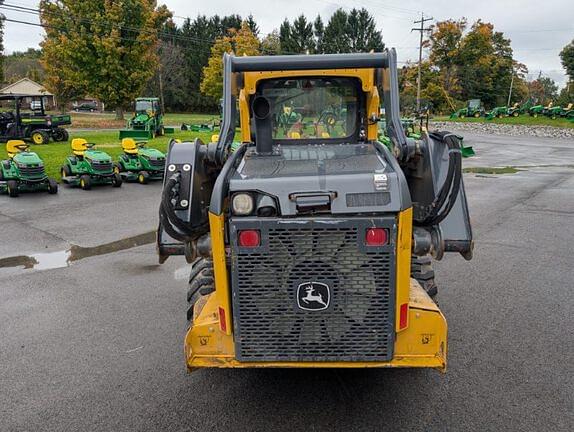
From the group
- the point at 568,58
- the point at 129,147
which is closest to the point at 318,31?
the point at 568,58

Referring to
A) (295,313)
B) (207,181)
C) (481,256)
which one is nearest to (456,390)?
(295,313)

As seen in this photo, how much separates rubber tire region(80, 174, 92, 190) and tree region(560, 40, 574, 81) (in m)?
63.6

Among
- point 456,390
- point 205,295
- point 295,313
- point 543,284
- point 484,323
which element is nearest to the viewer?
point 295,313

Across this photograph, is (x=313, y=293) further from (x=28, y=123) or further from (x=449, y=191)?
(x=28, y=123)

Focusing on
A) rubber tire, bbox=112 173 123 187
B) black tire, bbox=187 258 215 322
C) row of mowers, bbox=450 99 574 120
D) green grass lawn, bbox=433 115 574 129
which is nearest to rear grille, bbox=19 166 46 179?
rubber tire, bbox=112 173 123 187

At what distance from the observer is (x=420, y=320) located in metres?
3.45

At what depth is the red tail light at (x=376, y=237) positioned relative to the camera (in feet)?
10.3

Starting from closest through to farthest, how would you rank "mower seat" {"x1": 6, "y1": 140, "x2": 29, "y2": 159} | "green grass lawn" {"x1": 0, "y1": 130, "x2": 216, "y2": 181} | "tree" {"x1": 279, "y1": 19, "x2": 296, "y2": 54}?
"mower seat" {"x1": 6, "y1": 140, "x2": 29, "y2": 159} < "green grass lawn" {"x1": 0, "y1": 130, "x2": 216, "y2": 181} < "tree" {"x1": 279, "y1": 19, "x2": 296, "y2": 54}

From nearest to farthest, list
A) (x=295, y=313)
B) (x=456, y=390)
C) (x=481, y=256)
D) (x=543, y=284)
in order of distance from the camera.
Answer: (x=295, y=313), (x=456, y=390), (x=543, y=284), (x=481, y=256)

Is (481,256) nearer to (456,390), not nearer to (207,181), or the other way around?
(456,390)

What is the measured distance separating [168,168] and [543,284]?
16.0 ft

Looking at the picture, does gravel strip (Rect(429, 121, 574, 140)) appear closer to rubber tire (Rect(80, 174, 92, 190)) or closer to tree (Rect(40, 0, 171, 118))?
tree (Rect(40, 0, 171, 118))

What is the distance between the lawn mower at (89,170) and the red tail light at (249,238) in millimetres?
10916

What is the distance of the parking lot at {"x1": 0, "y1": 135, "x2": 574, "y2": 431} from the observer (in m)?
3.62
